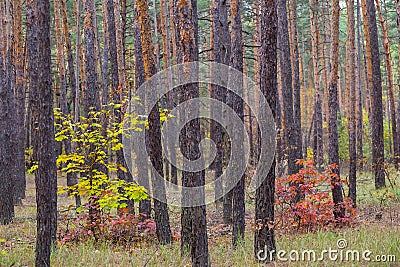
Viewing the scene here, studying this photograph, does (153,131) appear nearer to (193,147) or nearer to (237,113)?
(237,113)

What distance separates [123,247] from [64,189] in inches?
80.2

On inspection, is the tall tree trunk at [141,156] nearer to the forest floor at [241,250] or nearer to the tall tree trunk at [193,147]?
the forest floor at [241,250]

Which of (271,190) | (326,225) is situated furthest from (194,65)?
(326,225)

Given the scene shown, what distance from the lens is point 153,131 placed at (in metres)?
9.95

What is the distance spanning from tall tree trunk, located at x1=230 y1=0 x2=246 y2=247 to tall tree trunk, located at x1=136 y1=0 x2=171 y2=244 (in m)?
1.58

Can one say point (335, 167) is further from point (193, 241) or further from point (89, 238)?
point (89, 238)

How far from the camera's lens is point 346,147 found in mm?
31906

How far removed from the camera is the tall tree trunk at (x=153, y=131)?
32.6ft

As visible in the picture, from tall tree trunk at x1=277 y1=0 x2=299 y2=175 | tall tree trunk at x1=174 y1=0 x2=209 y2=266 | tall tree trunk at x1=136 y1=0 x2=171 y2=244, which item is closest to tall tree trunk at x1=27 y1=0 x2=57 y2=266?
tall tree trunk at x1=174 y1=0 x2=209 y2=266

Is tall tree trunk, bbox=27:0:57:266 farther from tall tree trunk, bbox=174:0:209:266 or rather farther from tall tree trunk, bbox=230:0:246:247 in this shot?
tall tree trunk, bbox=230:0:246:247

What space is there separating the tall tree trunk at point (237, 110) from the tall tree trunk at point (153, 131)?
158cm

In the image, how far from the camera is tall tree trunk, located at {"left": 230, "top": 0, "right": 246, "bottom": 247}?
973 cm

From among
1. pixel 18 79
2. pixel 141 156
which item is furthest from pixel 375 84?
pixel 18 79

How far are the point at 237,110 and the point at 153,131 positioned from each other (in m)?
2.00
